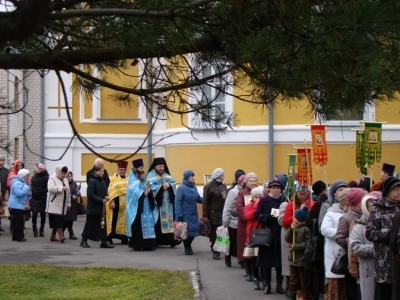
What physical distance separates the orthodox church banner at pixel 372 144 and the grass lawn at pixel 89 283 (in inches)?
130

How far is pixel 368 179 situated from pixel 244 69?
837 cm

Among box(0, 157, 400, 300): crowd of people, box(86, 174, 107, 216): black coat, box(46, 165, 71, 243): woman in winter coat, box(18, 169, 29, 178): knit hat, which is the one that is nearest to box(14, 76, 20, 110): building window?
box(0, 157, 400, 300): crowd of people

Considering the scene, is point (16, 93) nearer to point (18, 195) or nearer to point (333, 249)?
point (333, 249)

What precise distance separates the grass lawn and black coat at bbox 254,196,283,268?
44.7 inches

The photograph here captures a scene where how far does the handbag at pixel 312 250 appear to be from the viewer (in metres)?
12.2

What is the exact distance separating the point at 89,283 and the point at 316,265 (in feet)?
12.5

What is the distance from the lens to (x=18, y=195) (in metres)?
21.7

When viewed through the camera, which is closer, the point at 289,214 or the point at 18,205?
the point at 289,214

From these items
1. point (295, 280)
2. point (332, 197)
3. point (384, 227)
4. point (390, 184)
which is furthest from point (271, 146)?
point (384, 227)

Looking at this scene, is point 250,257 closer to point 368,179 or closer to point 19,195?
point 368,179

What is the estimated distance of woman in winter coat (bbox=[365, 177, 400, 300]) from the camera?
385 inches

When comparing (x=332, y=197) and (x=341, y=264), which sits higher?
(x=332, y=197)

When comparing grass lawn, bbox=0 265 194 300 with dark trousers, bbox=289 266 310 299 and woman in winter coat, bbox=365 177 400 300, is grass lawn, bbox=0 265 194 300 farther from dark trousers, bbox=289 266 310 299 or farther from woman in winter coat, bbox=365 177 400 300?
woman in winter coat, bbox=365 177 400 300

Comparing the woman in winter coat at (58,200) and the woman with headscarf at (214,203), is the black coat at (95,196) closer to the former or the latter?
the woman in winter coat at (58,200)
